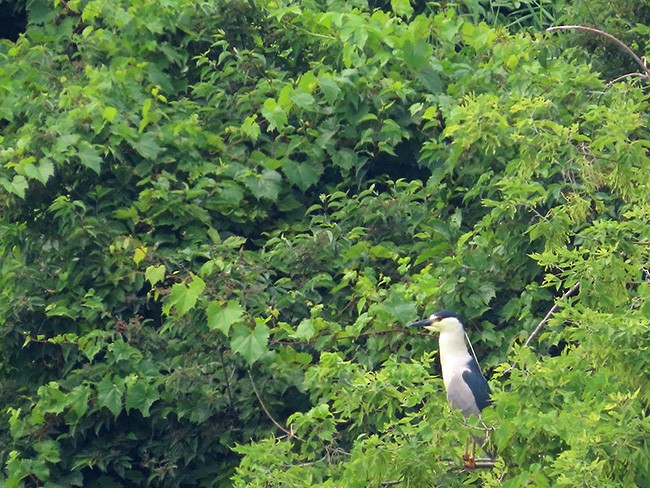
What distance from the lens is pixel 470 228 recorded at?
5785mm

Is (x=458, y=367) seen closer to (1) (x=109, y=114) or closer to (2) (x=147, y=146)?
(2) (x=147, y=146)

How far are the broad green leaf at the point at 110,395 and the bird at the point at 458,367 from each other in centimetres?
120

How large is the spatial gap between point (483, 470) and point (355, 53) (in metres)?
2.85

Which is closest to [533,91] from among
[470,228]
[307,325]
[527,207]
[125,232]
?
[470,228]

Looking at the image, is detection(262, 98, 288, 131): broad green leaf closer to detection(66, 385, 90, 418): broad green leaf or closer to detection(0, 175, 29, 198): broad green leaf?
detection(0, 175, 29, 198): broad green leaf

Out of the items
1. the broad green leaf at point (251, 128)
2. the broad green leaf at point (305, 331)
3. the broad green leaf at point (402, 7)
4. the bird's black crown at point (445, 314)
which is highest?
the broad green leaf at point (402, 7)

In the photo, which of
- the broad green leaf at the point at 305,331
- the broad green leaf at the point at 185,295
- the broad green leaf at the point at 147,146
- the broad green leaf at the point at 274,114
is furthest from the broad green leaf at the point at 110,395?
the broad green leaf at the point at 274,114

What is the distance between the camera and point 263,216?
19.5 feet

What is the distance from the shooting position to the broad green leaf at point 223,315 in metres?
5.10

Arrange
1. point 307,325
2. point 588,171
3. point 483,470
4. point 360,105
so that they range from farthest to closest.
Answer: point 360,105, point 307,325, point 588,171, point 483,470

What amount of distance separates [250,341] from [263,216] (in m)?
0.93

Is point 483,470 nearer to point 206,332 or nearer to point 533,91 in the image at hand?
point 206,332

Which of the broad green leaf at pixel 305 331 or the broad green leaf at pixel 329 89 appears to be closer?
the broad green leaf at pixel 305 331

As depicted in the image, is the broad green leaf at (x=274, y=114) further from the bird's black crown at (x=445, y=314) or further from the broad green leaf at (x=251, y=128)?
the bird's black crown at (x=445, y=314)
